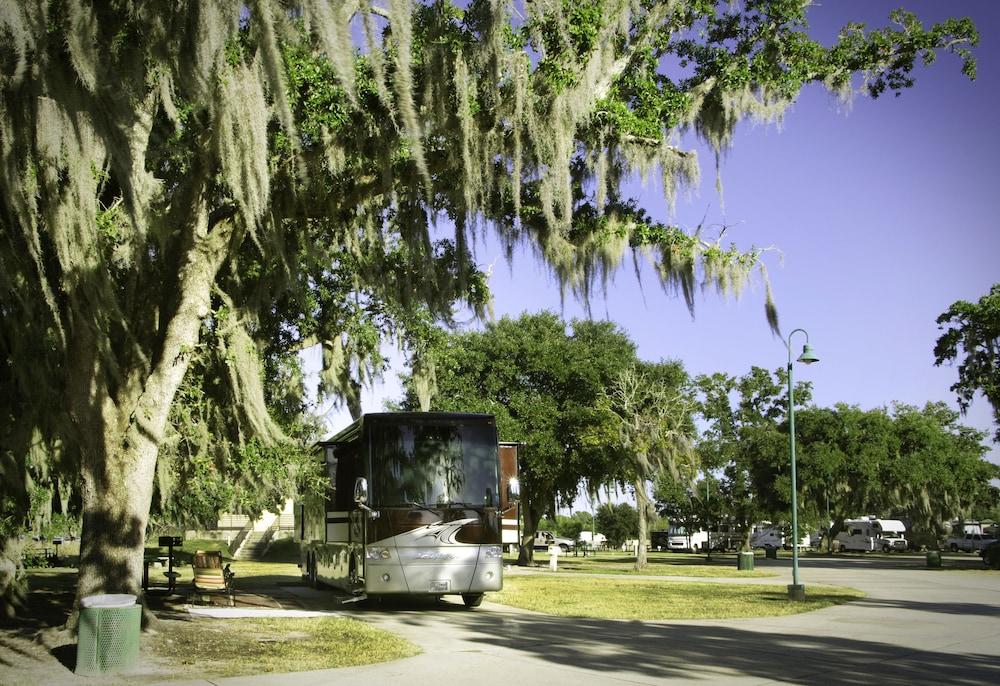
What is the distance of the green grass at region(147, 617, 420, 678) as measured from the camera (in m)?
8.45

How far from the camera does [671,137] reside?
38.8 feet

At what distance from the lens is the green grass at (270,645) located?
845 centimetres

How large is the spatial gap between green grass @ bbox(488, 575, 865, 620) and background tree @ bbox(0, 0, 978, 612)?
4889 millimetres

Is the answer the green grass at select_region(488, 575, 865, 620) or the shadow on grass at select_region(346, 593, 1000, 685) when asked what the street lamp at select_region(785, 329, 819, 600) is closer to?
the green grass at select_region(488, 575, 865, 620)

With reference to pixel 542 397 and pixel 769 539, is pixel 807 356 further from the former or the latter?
pixel 769 539

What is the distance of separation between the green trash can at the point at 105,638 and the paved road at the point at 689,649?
1143mm

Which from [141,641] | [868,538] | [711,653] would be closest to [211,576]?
[141,641]

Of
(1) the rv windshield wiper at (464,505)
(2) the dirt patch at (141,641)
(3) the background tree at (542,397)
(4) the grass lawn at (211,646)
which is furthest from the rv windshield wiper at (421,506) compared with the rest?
(3) the background tree at (542,397)

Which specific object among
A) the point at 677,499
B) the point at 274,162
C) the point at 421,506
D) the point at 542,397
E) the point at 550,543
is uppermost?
the point at 274,162

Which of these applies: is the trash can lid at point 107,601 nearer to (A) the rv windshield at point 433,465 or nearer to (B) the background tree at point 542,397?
(A) the rv windshield at point 433,465

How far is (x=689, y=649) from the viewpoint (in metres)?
9.68

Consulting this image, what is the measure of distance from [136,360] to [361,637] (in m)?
4.10

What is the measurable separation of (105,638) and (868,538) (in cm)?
5758

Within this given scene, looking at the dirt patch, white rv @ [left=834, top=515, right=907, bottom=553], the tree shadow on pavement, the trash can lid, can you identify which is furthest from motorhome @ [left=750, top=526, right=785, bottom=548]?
the trash can lid
